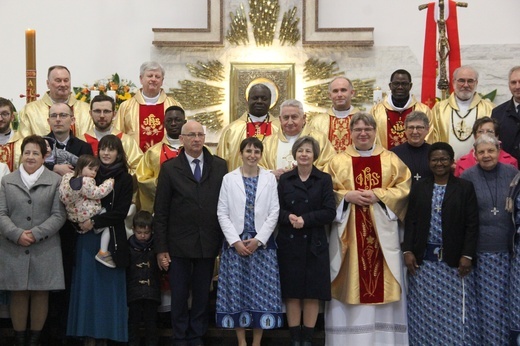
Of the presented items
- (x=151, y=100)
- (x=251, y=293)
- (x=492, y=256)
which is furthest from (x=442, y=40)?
(x=251, y=293)

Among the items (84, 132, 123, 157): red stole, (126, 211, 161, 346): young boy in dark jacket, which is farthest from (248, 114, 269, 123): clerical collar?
(126, 211, 161, 346): young boy in dark jacket

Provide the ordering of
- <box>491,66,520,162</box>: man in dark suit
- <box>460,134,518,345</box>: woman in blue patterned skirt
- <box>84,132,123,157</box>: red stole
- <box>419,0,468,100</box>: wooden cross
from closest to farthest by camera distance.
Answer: <box>460,134,518,345</box>: woman in blue patterned skirt → <box>491,66,520,162</box>: man in dark suit → <box>84,132,123,157</box>: red stole → <box>419,0,468,100</box>: wooden cross

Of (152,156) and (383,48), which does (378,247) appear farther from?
(383,48)

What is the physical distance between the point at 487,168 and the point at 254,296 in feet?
6.14

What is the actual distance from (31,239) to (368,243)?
2.38 m

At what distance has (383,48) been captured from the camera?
9.18 m

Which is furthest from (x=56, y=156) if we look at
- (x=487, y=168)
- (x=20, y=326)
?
(x=487, y=168)

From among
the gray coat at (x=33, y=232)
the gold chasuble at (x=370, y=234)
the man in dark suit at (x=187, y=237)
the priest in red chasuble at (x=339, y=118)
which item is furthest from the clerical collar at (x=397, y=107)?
the gray coat at (x=33, y=232)

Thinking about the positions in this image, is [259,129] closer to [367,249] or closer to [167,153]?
[167,153]

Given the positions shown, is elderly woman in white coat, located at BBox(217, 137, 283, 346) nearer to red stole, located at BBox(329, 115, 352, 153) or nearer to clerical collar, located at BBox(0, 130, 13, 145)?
red stole, located at BBox(329, 115, 352, 153)

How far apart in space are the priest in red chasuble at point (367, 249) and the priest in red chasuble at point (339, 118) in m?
1.00

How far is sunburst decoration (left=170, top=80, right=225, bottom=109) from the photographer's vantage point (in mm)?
9117

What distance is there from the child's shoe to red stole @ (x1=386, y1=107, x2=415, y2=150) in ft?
8.74

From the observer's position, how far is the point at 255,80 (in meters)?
9.02
